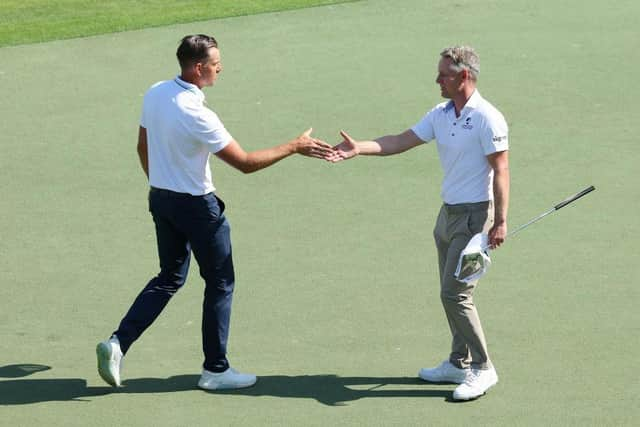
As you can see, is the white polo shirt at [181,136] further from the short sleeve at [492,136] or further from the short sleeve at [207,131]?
the short sleeve at [492,136]

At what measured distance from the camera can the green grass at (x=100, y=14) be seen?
15219mm

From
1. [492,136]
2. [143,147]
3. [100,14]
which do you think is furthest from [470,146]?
[100,14]

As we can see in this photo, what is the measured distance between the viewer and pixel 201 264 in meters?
8.08

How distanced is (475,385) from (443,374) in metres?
0.33

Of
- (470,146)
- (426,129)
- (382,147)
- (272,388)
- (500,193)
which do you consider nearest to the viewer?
(500,193)

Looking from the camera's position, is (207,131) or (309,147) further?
(309,147)

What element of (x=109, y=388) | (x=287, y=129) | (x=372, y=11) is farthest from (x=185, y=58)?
(x=372, y=11)

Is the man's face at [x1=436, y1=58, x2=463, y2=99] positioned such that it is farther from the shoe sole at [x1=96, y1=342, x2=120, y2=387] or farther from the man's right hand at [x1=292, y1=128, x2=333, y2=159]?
the shoe sole at [x1=96, y1=342, x2=120, y2=387]

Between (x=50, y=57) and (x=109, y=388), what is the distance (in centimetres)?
723

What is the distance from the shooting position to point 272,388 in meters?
8.05

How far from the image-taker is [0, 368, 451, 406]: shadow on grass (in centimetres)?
793

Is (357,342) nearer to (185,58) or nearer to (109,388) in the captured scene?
(109,388)

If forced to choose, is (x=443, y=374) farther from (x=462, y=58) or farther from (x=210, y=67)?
(x=210, y=67)

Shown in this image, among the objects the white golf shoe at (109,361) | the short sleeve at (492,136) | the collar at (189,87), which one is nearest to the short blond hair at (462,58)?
the short sleeve at (492,136)
